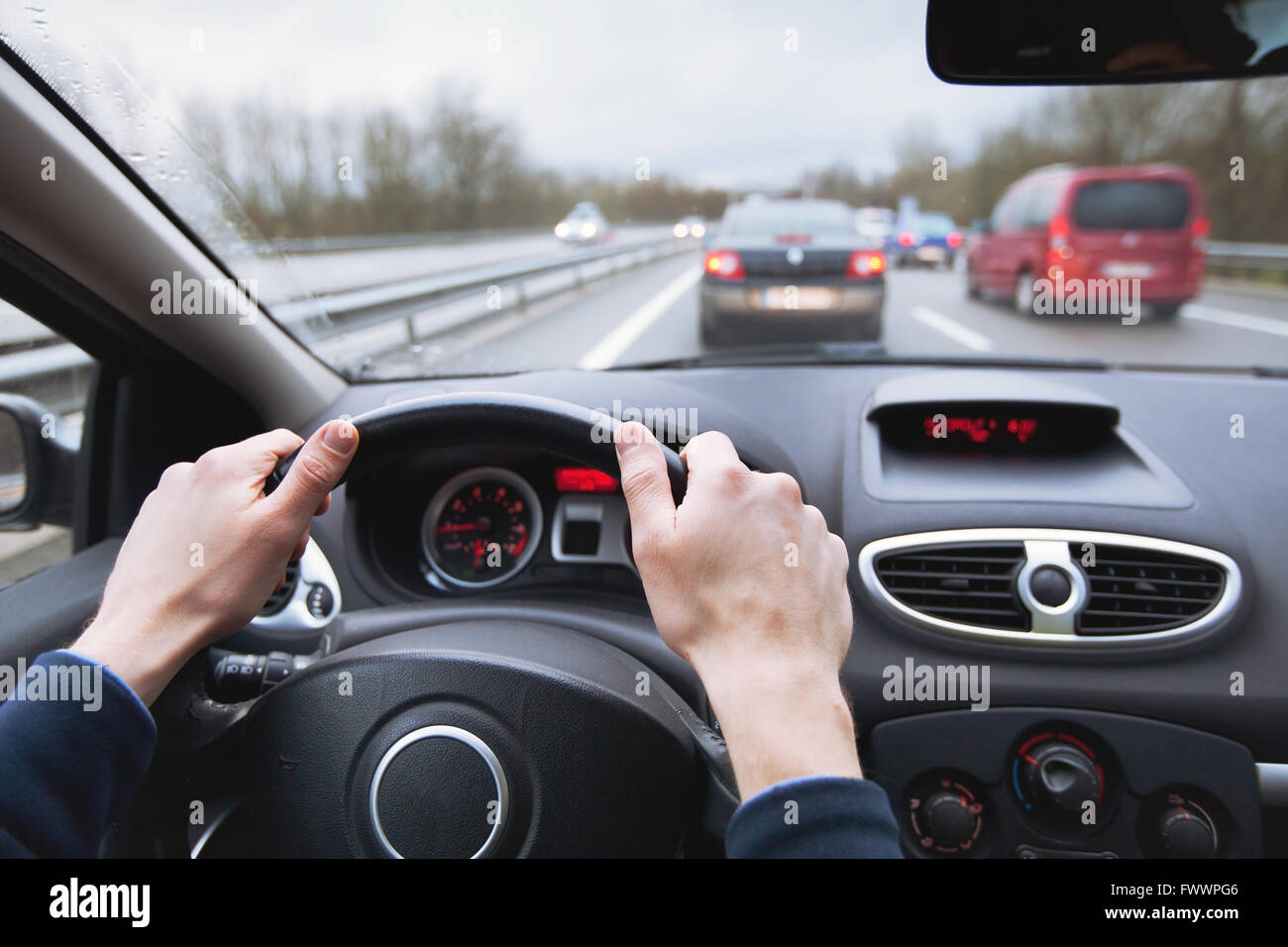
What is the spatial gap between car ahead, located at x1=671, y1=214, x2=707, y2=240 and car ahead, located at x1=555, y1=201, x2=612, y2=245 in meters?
0.44

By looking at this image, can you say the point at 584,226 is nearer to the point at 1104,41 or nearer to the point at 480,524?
the point at 480,524

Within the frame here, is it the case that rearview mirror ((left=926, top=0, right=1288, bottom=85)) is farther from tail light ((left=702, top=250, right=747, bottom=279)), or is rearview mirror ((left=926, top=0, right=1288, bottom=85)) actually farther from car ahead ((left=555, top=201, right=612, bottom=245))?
tail light ((left=702, top=250, right=747, bottom=279))

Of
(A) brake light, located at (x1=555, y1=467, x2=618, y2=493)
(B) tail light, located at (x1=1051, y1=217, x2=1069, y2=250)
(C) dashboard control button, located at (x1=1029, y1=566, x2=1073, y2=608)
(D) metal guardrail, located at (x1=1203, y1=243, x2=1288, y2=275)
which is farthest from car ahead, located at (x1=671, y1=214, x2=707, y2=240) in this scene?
(D) metal guardrail, located at (x1=1203, y1=243, x2=1288, y2=275)

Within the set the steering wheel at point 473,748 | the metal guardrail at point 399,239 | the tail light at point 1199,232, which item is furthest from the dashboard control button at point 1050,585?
the tail light at point 1199,232

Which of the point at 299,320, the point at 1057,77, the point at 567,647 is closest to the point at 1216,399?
the point at 1057,77

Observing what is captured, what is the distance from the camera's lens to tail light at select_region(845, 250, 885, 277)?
6.05 meters

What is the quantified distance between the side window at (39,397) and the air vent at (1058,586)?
217 cm

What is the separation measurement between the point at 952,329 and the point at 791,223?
210 centimetres

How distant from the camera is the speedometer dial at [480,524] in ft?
7.72

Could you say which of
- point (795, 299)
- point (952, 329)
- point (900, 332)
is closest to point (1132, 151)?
point (952, 329)

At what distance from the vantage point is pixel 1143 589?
212 centimetres
